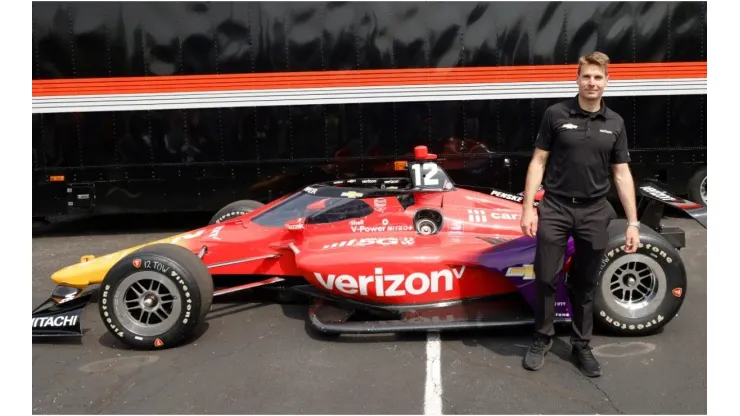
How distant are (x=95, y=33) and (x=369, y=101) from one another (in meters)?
3.97

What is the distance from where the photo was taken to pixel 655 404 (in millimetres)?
3367

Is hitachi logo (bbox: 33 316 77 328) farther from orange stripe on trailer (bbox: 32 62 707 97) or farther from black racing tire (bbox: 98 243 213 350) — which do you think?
orange stripe on trailer (bbox: 32 62 707 97)

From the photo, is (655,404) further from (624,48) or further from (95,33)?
(95,33)

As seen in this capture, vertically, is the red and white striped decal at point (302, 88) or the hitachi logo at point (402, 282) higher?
the red and white striped decal at point (302, 88)

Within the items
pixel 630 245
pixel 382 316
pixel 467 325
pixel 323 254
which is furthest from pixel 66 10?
pixel 630 245

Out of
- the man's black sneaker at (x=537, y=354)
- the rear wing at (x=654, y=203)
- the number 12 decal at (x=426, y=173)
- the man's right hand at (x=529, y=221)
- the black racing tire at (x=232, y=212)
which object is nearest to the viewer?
the man's right hand at (x=529, y=221)

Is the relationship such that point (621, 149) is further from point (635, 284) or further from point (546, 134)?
point (635, 284)

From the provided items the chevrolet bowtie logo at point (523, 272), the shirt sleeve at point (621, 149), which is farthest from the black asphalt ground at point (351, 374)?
the shirt sleeve at point (621, 149)

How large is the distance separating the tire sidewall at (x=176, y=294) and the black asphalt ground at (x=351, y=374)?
0.44ft

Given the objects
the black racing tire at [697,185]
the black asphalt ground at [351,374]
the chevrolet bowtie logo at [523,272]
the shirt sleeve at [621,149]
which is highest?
the shirt sleeve at [621,149]

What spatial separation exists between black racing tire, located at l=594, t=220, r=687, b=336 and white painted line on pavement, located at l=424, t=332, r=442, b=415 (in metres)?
1.26

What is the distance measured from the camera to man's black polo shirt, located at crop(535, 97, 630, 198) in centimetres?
353

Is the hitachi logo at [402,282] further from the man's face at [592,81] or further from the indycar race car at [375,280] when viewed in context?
the man's face at [592,81]

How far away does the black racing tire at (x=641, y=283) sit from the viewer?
4.19 m
